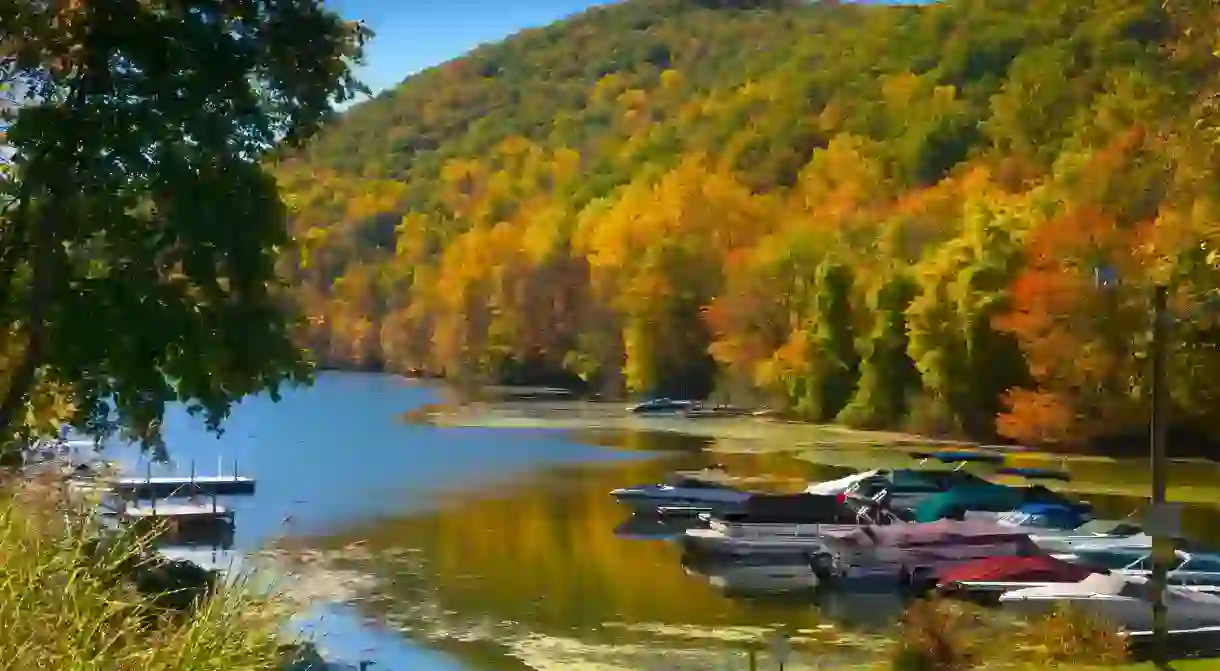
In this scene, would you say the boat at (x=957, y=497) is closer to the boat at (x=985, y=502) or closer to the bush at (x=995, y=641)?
the boat at (x=985, y=502)

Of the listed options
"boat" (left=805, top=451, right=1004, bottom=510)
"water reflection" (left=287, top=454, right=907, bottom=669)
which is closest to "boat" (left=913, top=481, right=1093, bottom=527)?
"boat" (left=805, top=451, right=1004, bottom=510)

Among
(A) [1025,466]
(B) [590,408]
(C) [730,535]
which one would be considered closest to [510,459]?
(A) [1025,466]

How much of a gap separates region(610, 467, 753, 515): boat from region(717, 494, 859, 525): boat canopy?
12.6 ft

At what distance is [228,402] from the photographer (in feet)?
68.2

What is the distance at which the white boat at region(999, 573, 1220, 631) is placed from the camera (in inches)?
894

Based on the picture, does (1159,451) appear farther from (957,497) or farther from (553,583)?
(957,497)

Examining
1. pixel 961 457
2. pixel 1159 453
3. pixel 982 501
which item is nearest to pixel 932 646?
pixel 1159 453

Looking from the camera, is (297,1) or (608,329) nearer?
(297,1)

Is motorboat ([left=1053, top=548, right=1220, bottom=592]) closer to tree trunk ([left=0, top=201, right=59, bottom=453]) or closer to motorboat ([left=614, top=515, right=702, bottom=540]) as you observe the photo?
motorboat ([left=614, top=515, right=702, bottom=540])

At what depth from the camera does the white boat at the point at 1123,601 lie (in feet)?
74.5

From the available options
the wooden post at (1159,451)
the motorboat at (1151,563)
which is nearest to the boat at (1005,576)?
the motorboat at (1151,563)

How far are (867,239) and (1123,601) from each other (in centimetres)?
5600

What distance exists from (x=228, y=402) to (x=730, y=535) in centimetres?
1371

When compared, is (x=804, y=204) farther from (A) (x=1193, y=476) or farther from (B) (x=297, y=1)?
(B) (x=297, y=1)
